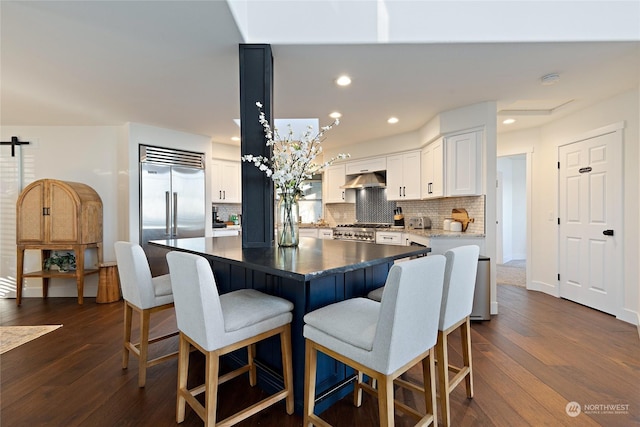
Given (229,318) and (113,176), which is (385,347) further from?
(113,176)

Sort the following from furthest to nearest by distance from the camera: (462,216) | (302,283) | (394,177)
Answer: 1. (394,177)
2. (462,216)
3. (302,283)

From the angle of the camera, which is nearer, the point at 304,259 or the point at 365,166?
the point at 304,259

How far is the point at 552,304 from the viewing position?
151 inches

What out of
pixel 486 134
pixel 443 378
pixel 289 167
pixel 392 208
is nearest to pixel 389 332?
pixel 443 378

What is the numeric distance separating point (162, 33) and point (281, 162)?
3.92 feet

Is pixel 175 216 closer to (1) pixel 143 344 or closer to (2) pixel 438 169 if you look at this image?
(1) pixel 143 344

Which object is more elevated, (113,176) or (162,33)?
(162,33)

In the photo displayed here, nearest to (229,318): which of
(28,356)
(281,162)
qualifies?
(281,162)

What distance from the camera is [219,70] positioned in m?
2.66

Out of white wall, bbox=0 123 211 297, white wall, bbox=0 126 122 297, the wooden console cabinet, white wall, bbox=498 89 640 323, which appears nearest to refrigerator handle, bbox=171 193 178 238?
white wall, bbox=0 123 211 297

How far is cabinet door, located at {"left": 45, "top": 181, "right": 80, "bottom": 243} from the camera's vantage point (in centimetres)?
390

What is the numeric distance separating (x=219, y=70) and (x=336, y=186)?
3.83 metres

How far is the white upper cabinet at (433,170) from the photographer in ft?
13.5

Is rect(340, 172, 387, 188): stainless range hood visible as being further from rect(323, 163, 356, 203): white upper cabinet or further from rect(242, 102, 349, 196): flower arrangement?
rect(242, 102, 349, 196): flower arrangement
